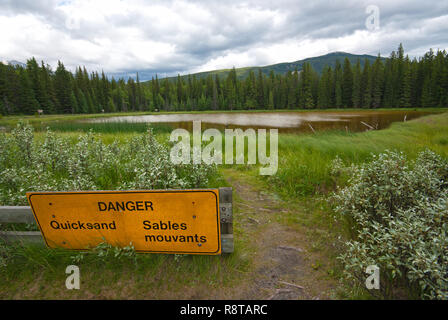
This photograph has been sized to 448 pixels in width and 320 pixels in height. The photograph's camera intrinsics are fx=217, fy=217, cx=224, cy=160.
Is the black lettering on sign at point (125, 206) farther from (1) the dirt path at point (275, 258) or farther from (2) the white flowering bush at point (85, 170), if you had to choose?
(1) the dirt path at point (275, 258)

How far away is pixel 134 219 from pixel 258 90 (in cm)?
9209

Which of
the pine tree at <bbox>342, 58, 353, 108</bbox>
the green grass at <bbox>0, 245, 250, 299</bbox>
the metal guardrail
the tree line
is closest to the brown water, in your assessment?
the metal guardrail

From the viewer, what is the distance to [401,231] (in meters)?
2.97

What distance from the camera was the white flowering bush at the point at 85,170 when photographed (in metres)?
4.52

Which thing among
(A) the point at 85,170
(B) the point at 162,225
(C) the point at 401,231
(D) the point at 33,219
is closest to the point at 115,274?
(B) the point at 162,225

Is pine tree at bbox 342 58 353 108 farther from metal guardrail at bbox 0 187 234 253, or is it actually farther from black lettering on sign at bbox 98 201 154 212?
black lettering on sign at bbox 98 201 154 212

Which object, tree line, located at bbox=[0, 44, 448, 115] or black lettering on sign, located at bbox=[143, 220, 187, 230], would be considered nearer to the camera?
black lettering on sign, located at bbox=[143, 220, 187, 230]

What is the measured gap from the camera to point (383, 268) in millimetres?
2928

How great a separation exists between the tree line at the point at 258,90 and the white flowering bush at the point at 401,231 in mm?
62218

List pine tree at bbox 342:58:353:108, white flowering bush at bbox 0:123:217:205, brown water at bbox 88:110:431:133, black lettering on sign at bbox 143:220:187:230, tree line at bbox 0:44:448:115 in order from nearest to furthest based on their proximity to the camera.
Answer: black lettering on sign at bbox 143:220:187:230
white flowering bush at bbox 0:123:217:205
brown water at bbox 88:110:431:133
tree line at bbox 0:44:448:115
pine tree at bbox 342:58:353:108

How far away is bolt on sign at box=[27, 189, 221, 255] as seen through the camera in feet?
10.0

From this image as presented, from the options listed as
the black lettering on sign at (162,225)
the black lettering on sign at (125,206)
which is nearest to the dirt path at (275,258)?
the black lettering on sign at (162,225)

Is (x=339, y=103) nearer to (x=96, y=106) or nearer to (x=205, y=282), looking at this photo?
(x=205, y=282)

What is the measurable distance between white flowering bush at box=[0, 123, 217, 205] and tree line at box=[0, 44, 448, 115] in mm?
64486
